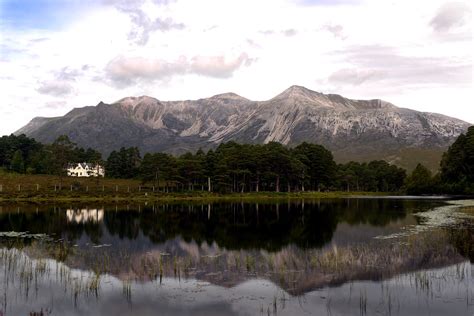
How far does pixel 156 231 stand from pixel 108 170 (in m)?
151

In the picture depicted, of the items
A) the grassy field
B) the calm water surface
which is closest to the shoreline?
the grassy field

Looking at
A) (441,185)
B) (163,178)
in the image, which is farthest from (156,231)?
(441,185)

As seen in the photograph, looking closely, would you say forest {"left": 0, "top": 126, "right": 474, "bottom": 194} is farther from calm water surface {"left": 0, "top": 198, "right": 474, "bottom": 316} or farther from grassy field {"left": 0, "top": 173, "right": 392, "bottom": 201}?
calm water surface {"left": 0, "top": 198, "right": 474, "bottom": 316}

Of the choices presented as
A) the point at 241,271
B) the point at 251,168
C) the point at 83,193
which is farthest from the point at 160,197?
the point at 241,271

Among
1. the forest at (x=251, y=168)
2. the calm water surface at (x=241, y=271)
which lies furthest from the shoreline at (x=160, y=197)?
the calm water surface at (x=241, y=271)

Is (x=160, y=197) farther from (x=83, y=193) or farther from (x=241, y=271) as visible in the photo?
(x=241, y=271)

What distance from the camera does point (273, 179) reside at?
172625mm

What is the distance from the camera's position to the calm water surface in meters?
23.3

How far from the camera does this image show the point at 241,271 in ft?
103

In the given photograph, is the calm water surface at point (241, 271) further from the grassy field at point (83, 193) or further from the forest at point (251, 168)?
the forest at point (251, 168)

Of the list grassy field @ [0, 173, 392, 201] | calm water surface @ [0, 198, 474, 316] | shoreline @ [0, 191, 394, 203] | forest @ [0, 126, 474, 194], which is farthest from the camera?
forest @ [0, 126, 474, 194]

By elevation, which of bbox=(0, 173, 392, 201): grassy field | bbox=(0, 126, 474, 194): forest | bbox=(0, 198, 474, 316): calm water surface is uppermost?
bbox=(0, 126, 474, 194): forest

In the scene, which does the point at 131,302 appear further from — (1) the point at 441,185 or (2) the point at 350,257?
(1) the point at 441,185

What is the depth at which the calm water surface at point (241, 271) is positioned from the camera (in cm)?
2331
